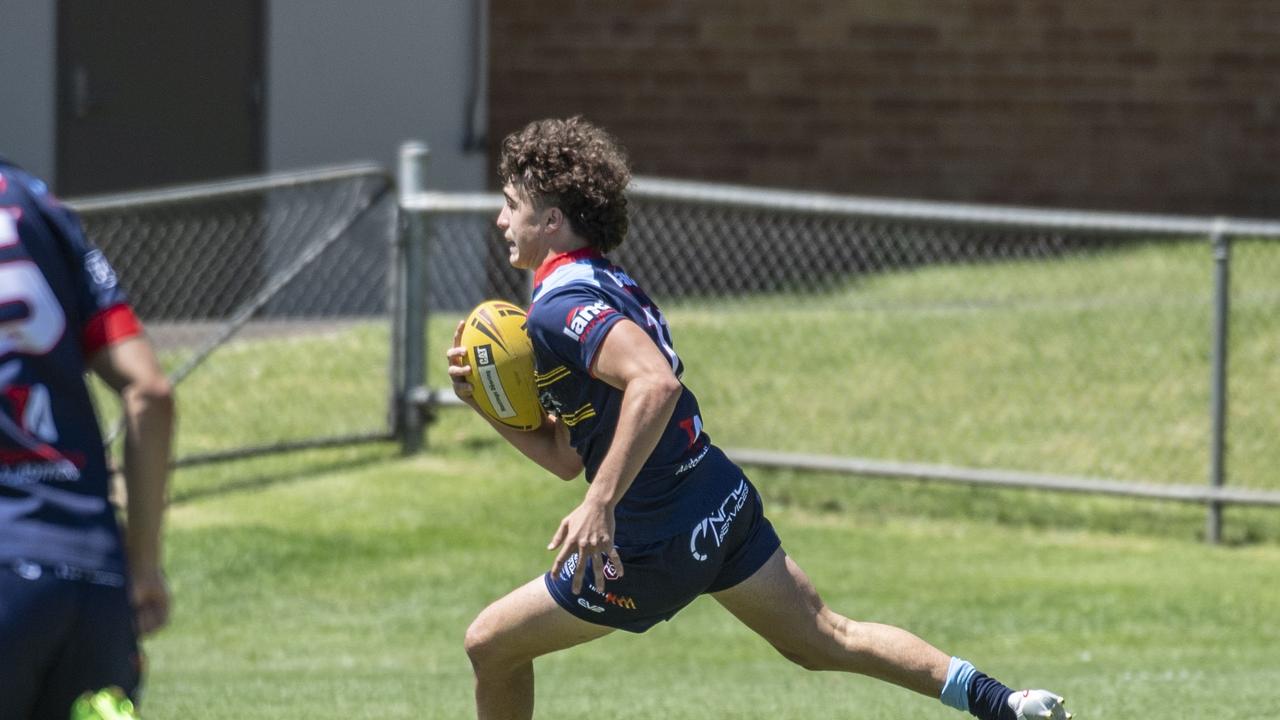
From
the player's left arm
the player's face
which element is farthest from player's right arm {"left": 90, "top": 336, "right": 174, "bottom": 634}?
the player's face

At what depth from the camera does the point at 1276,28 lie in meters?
14.4

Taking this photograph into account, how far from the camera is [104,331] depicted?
290cm

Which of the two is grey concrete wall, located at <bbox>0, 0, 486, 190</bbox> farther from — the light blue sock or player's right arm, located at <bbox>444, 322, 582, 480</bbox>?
the light blue sock

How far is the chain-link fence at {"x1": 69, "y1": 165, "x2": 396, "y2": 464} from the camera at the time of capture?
10.1 meters

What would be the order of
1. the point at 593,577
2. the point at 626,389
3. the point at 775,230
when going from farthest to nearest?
the point at 775,230 < the point at 593,577 < the point at 626,389

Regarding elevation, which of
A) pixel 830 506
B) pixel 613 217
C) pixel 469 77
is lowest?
pixel 830 506

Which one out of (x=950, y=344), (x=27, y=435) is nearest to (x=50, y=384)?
(x=27, y=435)

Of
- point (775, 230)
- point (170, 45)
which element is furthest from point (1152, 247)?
point (170, 45)

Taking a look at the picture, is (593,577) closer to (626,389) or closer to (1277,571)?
(626,389)

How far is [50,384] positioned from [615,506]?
1.54m

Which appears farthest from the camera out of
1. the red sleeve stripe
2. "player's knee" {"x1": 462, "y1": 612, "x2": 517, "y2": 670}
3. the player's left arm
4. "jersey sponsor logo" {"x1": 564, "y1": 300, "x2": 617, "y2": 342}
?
"player's knee" {"x1": 462, "y1": 612, "x2": 517, "y2": 670}

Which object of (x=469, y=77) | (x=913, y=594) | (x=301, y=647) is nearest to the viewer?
(x=301, y=647)

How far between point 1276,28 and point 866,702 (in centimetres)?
1005

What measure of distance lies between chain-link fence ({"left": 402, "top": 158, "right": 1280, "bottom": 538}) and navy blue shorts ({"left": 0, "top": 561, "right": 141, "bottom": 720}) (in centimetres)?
673
